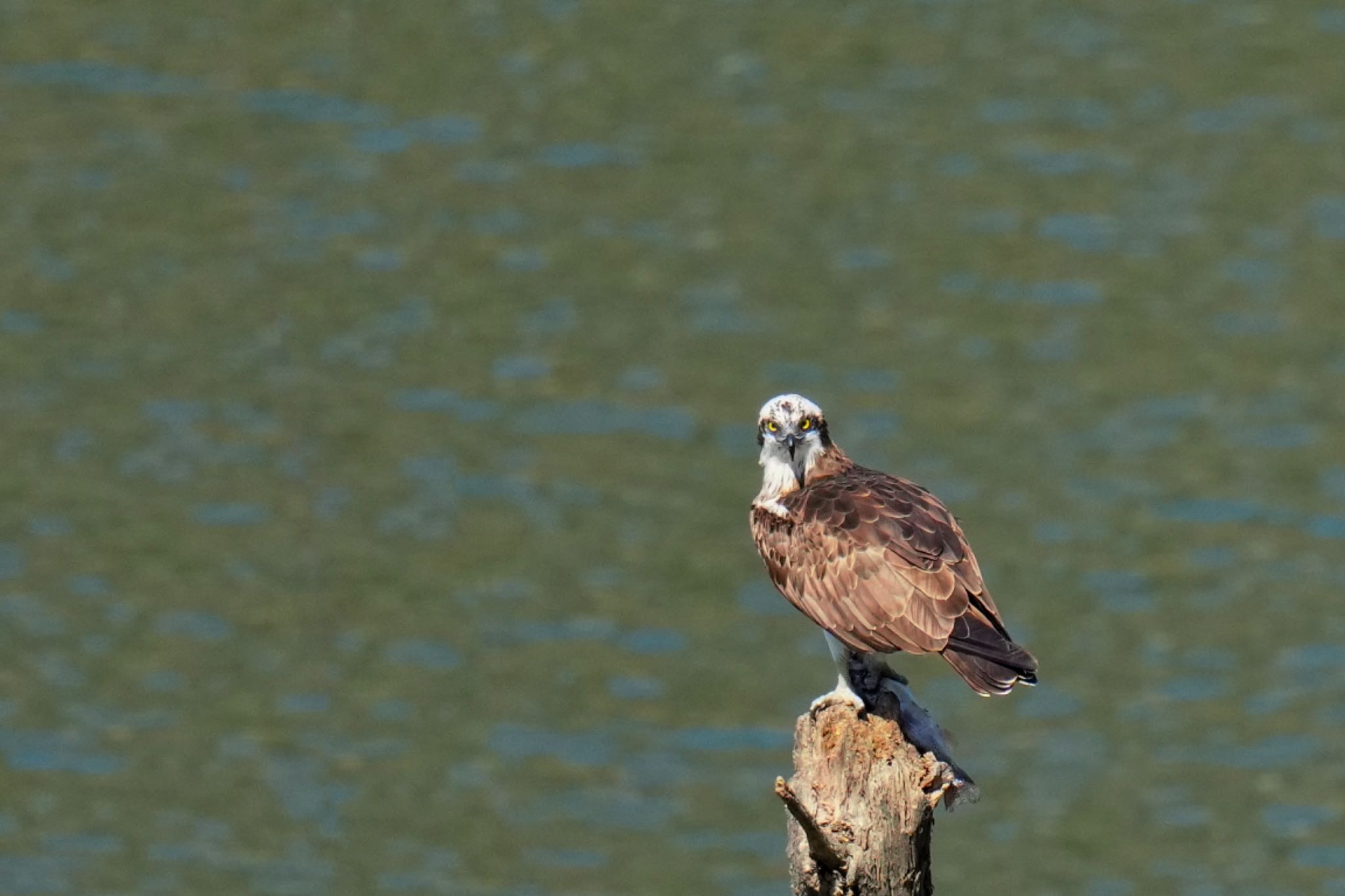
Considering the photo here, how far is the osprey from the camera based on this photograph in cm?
993

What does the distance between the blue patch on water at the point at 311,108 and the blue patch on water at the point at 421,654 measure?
8864 mm

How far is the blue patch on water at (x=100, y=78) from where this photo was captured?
30.9 meters

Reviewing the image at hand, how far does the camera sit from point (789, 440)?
1138 centimetres

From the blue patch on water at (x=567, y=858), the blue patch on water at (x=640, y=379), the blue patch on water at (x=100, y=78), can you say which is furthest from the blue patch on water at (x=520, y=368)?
the blue patch on water at (x=100, y=78)

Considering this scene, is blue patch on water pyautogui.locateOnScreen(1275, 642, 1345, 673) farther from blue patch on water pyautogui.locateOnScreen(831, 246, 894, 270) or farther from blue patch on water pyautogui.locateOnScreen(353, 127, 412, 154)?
blue patch on water pyautogui.locateOnScreen(353, 127, 412, 154)

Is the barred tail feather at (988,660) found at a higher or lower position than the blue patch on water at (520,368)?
lower

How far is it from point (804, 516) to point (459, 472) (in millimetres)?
14446

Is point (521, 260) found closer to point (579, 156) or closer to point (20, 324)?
point (579, 156)

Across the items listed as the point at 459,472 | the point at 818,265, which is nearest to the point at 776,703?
the point at 459,472

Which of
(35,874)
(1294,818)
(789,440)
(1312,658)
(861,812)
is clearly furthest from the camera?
(1312,658)

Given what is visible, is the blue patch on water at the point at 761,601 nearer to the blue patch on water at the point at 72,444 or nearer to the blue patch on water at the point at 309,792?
the blue patch on water at the point at 309,792

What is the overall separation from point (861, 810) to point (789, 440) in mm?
2682

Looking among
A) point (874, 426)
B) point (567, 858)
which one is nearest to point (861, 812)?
point (567, 858)

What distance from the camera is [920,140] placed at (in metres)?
28.9
